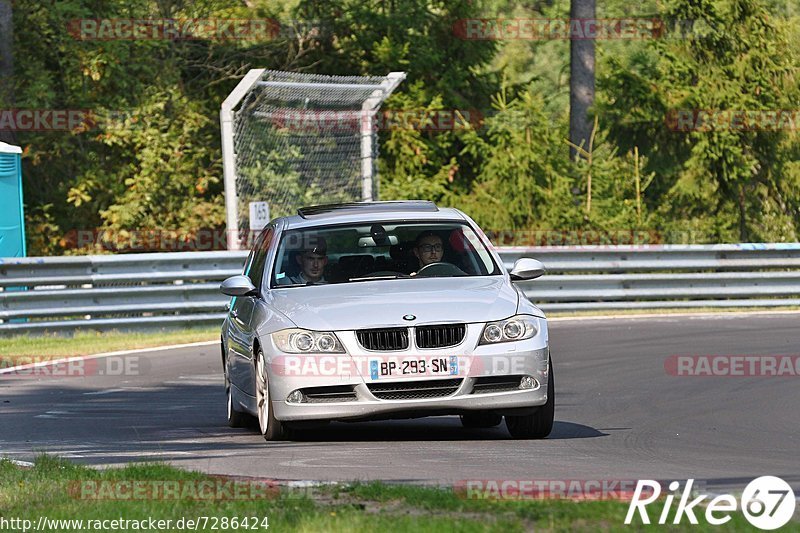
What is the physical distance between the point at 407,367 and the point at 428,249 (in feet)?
5.42

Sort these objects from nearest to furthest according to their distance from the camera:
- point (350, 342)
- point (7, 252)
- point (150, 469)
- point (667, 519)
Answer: point (667, 519) < point (150, 469) < point (350, 342) < point (7, 252)

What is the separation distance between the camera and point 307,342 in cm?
995

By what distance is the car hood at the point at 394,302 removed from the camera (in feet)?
32.5

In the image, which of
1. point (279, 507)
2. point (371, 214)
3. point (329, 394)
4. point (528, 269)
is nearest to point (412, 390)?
point (329, 394)

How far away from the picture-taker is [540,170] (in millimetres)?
27328

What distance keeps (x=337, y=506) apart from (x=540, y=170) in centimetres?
2067

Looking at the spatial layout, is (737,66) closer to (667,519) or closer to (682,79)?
(682,79)

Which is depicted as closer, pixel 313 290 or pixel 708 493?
pixel 708 493

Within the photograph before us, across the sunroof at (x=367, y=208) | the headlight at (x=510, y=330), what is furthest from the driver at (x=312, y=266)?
the headlight at (x=510, y=330)

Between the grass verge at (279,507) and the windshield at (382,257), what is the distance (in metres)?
3.04

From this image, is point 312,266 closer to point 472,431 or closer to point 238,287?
point 238,287

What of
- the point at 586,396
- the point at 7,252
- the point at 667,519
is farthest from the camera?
the point at 7,252

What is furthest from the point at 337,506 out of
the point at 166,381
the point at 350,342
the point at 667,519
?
the point at 166,381

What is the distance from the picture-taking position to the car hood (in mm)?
9898
